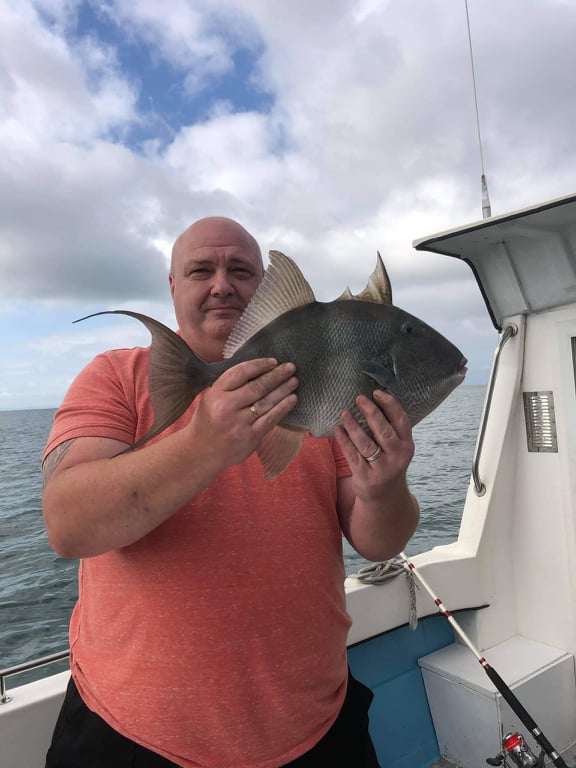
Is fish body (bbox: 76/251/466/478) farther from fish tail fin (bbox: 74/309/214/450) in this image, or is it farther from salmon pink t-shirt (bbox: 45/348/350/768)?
salmon pink t-shirt (bbox: 45/348/350/768)

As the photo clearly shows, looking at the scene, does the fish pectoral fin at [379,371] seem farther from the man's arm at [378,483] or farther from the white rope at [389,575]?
the white rope at [389,575]

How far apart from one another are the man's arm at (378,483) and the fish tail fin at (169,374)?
1.41ft

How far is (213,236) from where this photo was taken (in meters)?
2.03

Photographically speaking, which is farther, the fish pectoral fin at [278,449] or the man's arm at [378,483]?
the fish pectoral fin at [278,449]

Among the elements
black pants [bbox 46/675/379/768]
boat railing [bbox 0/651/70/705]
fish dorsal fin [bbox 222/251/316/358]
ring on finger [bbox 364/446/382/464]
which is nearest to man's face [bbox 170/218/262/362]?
fish dorsal fin [bbox 222/251/316/358]

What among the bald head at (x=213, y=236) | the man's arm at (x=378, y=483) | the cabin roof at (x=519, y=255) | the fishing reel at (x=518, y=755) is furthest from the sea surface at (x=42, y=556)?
the bald head at (x=213, y=236)

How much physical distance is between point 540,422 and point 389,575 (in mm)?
1474

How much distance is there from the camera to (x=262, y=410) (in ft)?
4.58

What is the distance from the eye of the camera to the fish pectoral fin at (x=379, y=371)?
4.75 ft

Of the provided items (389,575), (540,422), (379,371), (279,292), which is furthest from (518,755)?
(279,292)

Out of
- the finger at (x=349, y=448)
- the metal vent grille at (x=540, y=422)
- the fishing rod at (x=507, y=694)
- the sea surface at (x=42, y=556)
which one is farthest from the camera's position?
the sea surface at (x=42, y=556)

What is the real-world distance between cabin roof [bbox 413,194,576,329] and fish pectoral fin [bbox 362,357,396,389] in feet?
6.79

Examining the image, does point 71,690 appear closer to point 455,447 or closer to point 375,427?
point 375,427

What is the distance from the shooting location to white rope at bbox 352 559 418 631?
3260mm
